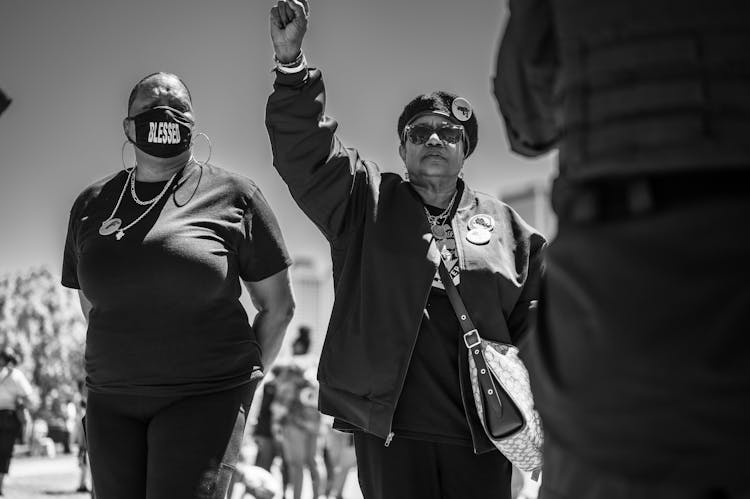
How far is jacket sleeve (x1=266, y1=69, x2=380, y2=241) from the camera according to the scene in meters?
3.25

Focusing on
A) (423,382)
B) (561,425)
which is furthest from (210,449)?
(561,425)

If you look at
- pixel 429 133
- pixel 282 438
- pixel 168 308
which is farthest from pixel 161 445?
pixel 282 438

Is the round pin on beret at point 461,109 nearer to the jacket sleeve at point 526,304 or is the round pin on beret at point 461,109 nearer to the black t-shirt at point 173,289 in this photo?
the jacket sleeve at point 526,304

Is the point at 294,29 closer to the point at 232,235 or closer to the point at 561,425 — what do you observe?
the point at 232,235

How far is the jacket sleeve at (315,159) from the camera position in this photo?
10.7 feet

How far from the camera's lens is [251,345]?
394 centimetres

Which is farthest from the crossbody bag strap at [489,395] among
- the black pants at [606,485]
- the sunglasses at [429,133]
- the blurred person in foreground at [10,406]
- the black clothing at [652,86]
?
the blurred person in foreground at [10,406]

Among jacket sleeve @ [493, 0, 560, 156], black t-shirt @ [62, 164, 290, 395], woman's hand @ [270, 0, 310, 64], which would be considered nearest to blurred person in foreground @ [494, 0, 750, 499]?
jacket sleeve @ [493, 0, 560, 156]

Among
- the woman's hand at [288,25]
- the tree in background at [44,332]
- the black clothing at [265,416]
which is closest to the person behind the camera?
the woman's hand at [288,25]

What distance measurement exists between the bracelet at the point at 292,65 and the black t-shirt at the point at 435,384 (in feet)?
2.99

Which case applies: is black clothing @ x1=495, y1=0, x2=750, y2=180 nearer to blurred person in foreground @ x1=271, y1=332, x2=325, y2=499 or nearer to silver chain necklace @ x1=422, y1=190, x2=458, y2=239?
silver chain necklace @ x1=422, y1=190, x2=458, y2=239

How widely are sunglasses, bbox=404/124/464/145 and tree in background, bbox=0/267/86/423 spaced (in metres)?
33.3

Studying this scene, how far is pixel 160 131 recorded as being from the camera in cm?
392

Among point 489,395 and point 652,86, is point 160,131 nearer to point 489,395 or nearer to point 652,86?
point 489,395
